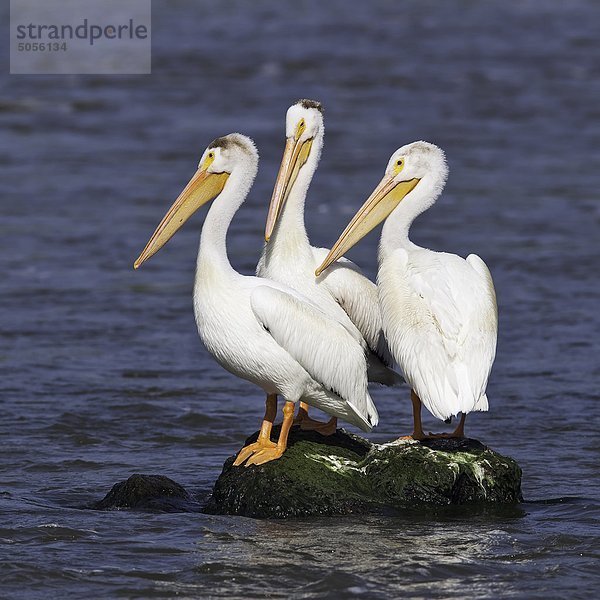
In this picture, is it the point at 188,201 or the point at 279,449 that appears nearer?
the point at 279,449

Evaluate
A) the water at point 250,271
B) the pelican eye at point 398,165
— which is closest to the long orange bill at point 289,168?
the pelican eye at point 398,165

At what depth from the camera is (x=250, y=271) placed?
1163 cm

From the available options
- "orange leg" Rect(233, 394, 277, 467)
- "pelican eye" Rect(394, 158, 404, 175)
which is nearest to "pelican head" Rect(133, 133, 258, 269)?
"pelican eye" Rect(394, 158, 404, 175)

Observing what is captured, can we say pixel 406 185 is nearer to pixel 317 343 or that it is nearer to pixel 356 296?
pixel 356 296

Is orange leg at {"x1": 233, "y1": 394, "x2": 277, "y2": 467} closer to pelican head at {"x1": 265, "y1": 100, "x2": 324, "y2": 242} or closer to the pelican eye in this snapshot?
pelican head at {"x1": 265, "y1": 100, "x2": 324, "y2": 242}

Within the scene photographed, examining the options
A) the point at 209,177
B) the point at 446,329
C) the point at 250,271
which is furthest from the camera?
the point at 250,271

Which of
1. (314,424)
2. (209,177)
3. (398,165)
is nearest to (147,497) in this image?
(314,424)

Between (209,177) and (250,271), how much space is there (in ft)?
16.3

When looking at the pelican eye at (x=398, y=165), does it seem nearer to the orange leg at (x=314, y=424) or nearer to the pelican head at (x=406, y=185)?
the pelican head at (x=406, y=185)

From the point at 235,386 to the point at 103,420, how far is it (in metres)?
1.15

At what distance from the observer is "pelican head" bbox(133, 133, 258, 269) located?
259 inches

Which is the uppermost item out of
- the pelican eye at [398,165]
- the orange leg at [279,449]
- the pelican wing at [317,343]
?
the pelican eye at [398,165]

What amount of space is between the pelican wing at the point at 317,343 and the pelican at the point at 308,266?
0.26m

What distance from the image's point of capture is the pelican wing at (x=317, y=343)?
609 cm
